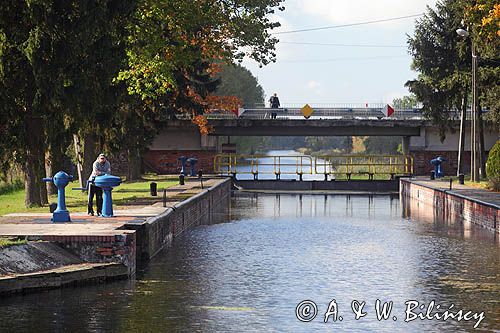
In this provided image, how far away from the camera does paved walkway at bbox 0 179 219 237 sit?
72.9 feet

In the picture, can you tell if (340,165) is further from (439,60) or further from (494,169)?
(494,169)

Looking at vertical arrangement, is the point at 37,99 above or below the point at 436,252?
above

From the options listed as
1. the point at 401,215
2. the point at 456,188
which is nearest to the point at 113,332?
the point at 401,215

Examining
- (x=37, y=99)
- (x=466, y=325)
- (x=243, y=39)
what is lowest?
(x=466, y=325)

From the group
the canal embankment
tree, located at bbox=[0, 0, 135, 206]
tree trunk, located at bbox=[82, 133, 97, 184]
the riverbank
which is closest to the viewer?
the riverbank

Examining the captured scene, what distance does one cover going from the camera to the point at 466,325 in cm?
1692

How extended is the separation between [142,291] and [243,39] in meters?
32.1

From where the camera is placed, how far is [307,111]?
74.2 m

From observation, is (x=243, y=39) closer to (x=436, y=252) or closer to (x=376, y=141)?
(x=436, y=252)

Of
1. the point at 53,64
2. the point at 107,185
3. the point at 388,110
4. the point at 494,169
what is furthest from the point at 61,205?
the point at 388,110

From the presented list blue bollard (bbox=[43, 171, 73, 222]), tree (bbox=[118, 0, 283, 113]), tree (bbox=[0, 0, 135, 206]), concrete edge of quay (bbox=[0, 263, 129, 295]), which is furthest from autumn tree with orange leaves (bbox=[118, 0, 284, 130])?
concrete edge of quay (bbox=[0, 263, 129, 295])

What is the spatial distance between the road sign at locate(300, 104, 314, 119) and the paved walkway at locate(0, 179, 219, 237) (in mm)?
42126

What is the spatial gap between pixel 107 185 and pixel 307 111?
49343mm

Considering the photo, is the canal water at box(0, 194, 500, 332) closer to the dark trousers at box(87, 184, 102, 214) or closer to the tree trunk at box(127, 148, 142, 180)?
the dark trousers at box(87, 184, 102, 214)
